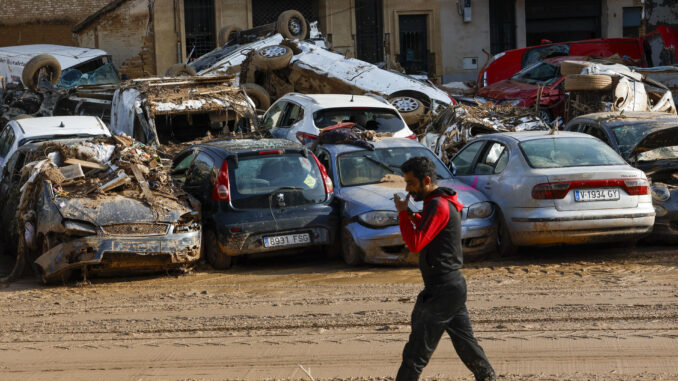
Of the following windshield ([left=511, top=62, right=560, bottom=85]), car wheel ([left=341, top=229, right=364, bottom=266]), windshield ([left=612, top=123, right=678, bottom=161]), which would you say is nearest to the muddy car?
car wheel ([left=341, top=229, right=364, bottom=266])

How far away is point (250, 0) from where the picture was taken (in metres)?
29.2

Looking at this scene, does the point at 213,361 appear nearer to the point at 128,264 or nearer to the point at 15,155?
the point at 128,264

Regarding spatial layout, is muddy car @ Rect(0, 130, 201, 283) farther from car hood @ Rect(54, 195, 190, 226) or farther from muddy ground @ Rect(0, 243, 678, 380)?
muddy ground @ Rect(0, 243, 678, 380)

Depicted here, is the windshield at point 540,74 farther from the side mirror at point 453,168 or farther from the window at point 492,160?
the window at point 492,160

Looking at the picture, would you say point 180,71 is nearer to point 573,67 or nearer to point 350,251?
point 573,67

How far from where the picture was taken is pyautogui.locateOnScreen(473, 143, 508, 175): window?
10.6m

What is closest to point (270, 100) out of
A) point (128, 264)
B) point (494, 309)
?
point (128, 264)

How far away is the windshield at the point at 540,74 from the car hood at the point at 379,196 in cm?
855

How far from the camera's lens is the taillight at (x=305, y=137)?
1330 centimetres

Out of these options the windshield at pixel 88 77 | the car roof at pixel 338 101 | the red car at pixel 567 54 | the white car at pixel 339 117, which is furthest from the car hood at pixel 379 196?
the windshield at pixel 88 77

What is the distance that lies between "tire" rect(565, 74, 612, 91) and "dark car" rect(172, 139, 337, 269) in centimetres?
617

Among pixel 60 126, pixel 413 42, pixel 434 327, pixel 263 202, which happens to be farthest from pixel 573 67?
pixel 413 42

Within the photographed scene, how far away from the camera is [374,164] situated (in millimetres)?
11188

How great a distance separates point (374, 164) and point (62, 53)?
15780mm
